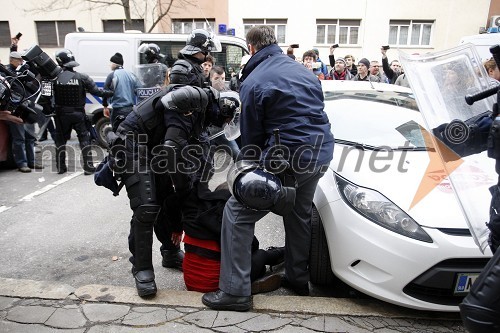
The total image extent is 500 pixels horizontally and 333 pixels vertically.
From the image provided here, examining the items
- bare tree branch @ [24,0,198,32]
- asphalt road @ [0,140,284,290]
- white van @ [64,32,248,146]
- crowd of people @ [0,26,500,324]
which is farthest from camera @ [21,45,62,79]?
bare tree branch @ [24,0,198,32]

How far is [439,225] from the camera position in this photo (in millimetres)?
2240

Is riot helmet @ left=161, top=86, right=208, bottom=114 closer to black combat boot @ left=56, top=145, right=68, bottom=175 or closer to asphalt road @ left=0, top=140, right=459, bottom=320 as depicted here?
asphalt road @ left=0, top=140, right=459, bottom=320

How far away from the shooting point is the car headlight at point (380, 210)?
7.39 feet

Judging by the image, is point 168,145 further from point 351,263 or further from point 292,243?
point 351,263

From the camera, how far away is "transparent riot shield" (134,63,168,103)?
5.86 m

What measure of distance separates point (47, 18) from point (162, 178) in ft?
61.4

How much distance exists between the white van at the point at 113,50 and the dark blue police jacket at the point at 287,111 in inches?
219

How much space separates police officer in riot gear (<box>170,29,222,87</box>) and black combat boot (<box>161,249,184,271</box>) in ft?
4.40

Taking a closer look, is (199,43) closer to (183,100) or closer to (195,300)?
(183,100)

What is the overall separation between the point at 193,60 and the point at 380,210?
1700 mm

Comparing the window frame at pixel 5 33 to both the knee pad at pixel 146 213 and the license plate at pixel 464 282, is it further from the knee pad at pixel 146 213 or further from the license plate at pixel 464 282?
the license plate at pixel 464 282

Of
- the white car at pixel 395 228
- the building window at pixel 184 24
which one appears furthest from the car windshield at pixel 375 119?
the building window at pixel 184 24

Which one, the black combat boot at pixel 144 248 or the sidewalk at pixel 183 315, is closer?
the sidewalk at pixel 183 315

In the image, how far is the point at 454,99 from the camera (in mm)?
2062
